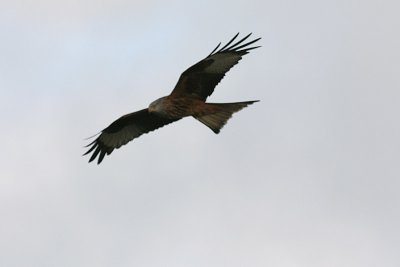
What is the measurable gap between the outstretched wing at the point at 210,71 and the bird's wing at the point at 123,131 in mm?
1254

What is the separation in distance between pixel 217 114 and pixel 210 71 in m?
0.99

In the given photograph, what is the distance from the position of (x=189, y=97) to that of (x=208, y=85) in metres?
0.40

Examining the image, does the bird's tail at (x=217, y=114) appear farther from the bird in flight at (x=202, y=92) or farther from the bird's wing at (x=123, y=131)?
the bird's wing at (x=123, y=131)

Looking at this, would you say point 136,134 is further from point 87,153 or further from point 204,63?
point 204,63

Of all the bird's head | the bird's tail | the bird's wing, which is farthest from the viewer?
the bird's wing

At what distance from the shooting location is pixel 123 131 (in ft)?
58.4

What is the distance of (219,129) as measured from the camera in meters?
15.5

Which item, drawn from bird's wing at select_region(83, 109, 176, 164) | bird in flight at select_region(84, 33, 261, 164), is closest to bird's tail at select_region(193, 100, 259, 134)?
bird in flight at select_region(84, 33, 261, 164)

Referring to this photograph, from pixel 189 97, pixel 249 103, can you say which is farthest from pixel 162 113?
pixel 249 103

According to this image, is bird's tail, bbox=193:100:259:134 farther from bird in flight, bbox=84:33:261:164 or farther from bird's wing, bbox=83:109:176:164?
bird's wing, bbox=83:109:176:164

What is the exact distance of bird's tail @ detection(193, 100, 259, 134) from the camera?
50.7ft

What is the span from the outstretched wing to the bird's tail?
57 cm

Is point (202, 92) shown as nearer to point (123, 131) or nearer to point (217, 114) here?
point (217, 114)

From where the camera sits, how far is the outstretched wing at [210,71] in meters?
16.1
